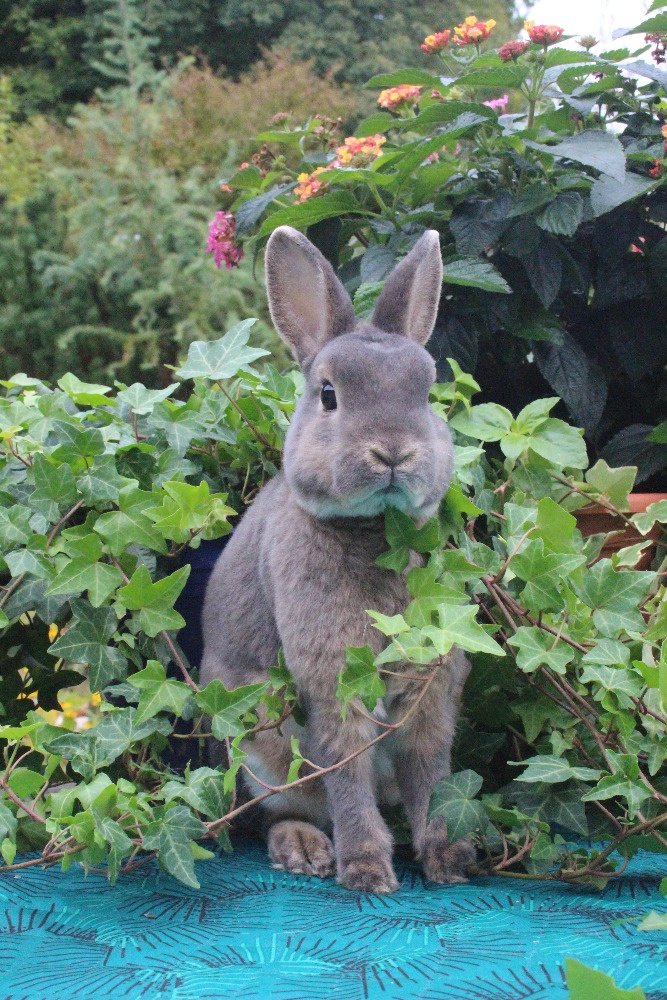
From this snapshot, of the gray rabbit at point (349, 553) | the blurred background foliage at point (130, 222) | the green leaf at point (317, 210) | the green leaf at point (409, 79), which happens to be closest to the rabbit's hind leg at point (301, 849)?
the gray rabbit at point (349, 553)

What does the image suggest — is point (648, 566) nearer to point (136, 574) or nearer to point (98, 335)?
point (136, 574)

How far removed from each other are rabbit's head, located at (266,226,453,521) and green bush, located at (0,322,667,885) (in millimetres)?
136

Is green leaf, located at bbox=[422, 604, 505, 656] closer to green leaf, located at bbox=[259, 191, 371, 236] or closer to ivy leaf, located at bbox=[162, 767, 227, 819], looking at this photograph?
ivy leaf, located at bbox=[162, 767, 227, 819]

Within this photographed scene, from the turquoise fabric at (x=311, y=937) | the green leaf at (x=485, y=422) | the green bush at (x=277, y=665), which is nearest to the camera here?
the turquoise fabric at (x=311, y=937)

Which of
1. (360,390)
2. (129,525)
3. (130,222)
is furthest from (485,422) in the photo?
(130,222)

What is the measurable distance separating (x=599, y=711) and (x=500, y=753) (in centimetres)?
51

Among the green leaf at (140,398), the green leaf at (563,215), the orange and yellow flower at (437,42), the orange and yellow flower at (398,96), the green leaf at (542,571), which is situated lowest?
the green leaf at (542,571)

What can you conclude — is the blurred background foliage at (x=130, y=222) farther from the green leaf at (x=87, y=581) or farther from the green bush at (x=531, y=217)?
the green leaf at (x=87, y=581)

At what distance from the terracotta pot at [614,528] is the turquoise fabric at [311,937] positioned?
0.77 metres

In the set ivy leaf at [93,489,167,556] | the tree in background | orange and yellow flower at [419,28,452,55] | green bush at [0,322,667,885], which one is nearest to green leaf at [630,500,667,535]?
Result: green bush at [0,322,667,885]

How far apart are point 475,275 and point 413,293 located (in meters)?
0.52

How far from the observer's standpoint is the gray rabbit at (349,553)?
68.2 inches

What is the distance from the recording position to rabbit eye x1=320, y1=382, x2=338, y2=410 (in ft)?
6.01

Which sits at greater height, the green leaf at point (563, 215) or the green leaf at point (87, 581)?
the green leaf at point (563, 215)
